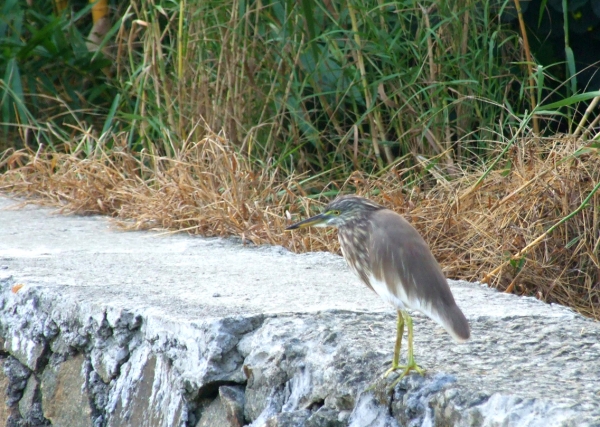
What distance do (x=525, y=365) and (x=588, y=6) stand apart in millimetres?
2858

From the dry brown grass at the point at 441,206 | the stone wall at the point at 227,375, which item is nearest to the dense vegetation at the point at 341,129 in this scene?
the dry brown grass at the point at 441,206

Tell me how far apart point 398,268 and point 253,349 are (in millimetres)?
480

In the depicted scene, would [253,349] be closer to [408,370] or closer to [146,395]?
[146,395]

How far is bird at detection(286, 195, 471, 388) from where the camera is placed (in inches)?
72.4

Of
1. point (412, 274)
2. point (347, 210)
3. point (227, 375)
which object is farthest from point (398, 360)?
point (227, 375)

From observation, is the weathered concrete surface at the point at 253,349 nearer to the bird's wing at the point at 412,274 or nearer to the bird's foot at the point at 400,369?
the bird's foot at the point at 400,369

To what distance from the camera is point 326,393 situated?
1.97 metres

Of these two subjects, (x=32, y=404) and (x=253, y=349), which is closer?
(x=253, y=349)

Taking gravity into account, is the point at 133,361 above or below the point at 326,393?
below

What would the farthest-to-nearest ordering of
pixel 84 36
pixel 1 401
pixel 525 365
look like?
pixel 84 36 < pixel 1 401 < pixel 525 365

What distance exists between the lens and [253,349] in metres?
2.18

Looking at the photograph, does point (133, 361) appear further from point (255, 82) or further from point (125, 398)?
point (255, 82)

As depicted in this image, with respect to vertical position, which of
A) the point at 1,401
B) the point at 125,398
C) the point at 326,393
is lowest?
the point at 1,401

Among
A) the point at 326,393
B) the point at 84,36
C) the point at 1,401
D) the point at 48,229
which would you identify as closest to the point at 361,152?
the point at 48,229
